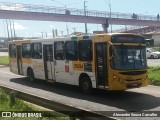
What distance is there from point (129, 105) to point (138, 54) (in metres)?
2.78

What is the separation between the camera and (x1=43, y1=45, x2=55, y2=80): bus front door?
18750mm

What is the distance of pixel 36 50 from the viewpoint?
67.2ft

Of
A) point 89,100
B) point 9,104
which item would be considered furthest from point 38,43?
point 9,104

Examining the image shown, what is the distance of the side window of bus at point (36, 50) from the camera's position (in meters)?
20.0

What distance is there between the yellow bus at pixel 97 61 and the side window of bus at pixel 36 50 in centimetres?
37

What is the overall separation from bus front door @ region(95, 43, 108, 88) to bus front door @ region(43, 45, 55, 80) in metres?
4.20

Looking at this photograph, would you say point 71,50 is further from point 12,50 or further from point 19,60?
point 12,50

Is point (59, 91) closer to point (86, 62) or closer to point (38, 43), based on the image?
point (86, 62)

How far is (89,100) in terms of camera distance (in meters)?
14.3

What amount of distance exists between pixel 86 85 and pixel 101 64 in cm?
156

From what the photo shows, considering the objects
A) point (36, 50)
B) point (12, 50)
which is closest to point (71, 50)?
point (36, 50)

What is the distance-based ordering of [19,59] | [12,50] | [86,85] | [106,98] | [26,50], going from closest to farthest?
[106,98], [86,85], [26,50], [19,59], [12,50]

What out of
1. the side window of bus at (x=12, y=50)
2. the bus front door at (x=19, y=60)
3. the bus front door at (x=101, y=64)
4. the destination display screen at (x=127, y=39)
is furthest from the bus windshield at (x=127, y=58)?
the side window of bus at (x=12, y=50)

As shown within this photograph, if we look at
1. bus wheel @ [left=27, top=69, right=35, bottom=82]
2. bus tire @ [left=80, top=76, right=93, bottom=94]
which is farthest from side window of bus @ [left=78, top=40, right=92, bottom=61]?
bus wheel @ [left=27, top=69, right=35, bottom=82]
